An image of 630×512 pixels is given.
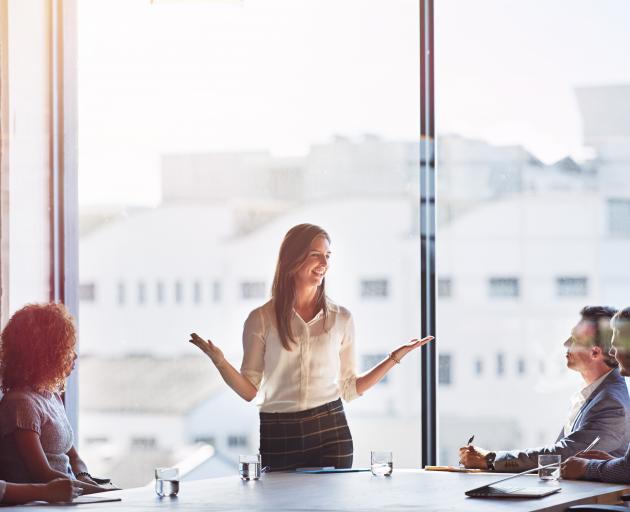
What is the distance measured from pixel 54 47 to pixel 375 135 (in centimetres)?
166

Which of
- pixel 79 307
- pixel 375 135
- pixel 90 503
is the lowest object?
pixel 90 503

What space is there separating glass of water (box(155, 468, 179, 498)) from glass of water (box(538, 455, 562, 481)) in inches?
45.4

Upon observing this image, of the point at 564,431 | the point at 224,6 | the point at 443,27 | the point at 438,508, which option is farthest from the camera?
the point at 443,27

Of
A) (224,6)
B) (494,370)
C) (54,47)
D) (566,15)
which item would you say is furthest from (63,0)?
(494,370)

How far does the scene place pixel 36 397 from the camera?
143 inches

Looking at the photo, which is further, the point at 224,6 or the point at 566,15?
the point at 566,15

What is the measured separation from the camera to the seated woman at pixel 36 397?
11.5ft

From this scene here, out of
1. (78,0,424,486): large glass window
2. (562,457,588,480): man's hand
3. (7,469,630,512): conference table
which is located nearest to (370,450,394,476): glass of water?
(7,469,630,512): conference table

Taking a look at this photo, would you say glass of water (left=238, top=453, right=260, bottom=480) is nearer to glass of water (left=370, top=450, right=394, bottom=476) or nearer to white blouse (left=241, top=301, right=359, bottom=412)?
glass of water (left=370, top=450, right=394, bottom=476)

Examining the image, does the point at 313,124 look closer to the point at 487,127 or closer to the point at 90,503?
the point at 487,127

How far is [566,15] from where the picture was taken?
5.25 m

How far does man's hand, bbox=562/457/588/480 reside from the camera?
3.45 metres

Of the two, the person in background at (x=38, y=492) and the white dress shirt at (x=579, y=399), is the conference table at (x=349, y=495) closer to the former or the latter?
the person in background at (x=38, y=492)

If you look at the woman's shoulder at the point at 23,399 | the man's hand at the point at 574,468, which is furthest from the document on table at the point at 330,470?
the woman's shoulder at the point at 23,399
